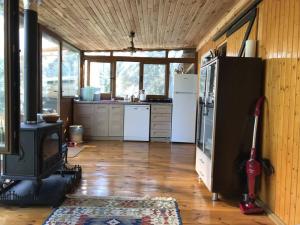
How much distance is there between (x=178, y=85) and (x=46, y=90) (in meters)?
2.90

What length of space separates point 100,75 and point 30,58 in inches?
175

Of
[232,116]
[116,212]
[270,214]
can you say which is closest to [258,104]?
[232,116]

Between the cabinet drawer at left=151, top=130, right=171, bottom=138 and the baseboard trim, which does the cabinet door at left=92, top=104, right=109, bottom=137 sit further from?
the baseboard trim

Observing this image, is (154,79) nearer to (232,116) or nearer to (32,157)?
(232,116)

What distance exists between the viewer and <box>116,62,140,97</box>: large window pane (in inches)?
292

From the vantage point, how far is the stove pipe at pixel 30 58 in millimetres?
3021

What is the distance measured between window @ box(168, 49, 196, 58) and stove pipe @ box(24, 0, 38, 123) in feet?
15.4

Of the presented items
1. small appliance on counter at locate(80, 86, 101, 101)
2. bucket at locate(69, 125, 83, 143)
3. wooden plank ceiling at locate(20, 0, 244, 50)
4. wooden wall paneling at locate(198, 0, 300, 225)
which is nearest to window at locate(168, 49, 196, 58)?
wooden plank ceiling at locate(20, 0, 244, 50)

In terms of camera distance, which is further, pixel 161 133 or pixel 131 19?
pixel 161 133

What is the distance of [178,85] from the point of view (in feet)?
21.8

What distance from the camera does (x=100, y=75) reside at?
7473 millimetres

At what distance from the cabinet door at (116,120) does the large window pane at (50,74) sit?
142cm

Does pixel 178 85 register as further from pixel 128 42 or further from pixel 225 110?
pixel 225 110

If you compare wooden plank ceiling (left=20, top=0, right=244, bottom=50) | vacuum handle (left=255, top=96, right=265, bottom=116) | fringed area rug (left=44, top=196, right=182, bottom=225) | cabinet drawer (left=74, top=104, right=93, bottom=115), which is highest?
wooden plank ceiling (left=20, top=0, right=244, bottom=50)
